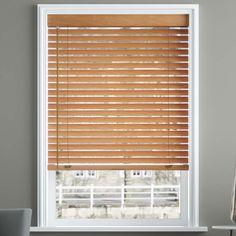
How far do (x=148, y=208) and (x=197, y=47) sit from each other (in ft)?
4.04

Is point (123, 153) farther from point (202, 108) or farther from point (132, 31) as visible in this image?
point (132, 31)

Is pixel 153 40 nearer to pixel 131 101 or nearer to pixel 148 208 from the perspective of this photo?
pixel 131 101

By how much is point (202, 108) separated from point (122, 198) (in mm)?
887

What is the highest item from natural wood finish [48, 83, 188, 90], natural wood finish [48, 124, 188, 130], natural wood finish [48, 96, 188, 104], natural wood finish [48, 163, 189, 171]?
natural wood finish [48, 83, 188, 90]

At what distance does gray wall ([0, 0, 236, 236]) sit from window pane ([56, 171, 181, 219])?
0.21 m

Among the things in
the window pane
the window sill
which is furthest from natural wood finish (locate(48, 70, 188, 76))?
the window sill

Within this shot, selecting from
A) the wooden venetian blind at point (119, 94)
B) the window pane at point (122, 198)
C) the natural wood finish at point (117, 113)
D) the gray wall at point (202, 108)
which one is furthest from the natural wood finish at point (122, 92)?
the window pane at point (122, 198)

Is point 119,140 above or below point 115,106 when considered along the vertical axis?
below

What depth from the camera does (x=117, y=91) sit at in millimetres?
5023

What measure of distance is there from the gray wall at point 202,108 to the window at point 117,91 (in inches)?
3.5

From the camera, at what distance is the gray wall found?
16.4 ft

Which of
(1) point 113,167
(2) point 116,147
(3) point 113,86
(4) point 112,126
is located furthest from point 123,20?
(1) point 113,167

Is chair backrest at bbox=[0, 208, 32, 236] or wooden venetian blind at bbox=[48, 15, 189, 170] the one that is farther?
wooden venetian blind at bbox=[48, 15, 189, 170]

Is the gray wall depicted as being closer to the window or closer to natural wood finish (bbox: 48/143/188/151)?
the window
